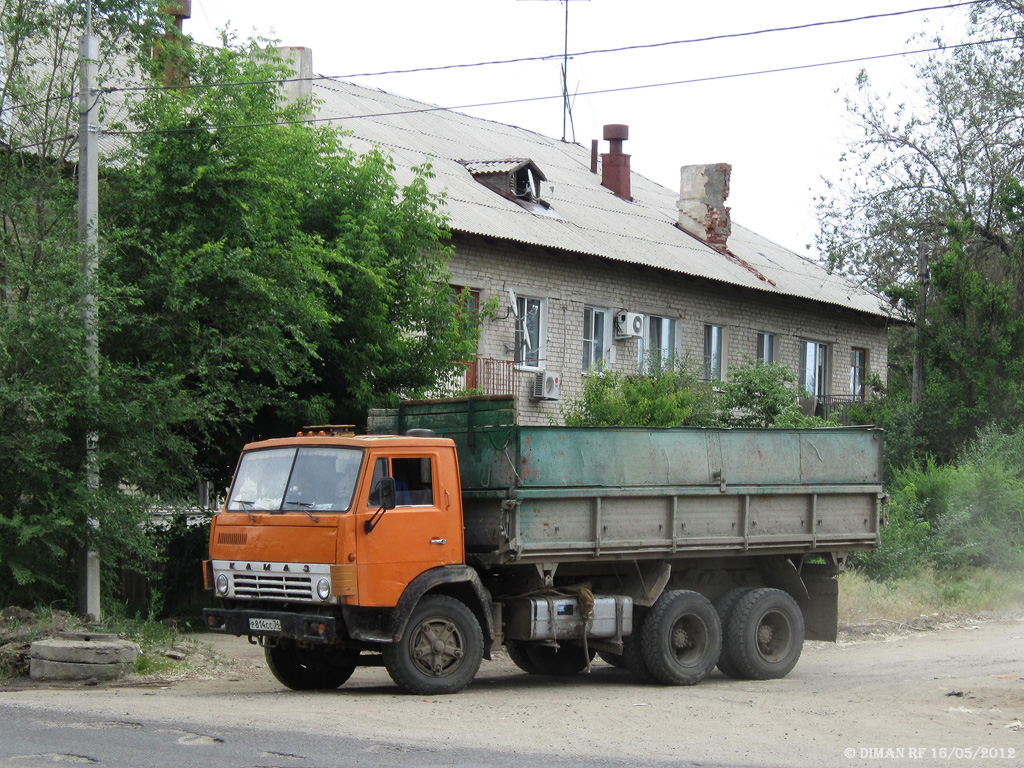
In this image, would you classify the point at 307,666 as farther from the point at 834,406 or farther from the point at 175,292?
the point at 834,406

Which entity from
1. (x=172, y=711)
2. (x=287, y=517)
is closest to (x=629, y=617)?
(x=287, y=517)

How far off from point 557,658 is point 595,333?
1427cm

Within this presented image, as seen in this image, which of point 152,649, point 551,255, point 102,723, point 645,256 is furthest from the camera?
point 645,256

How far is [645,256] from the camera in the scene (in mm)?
27016

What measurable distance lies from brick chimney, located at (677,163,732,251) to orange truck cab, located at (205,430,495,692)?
72.0 ft

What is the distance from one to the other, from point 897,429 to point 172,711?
2200cm

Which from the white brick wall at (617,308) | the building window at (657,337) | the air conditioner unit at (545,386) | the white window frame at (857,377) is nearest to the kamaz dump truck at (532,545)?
the white brick wall at (617,308)

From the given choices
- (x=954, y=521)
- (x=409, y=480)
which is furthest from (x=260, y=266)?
(x=954, y=521)

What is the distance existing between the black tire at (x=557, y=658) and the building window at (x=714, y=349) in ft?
54.9

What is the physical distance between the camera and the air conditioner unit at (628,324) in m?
26.6

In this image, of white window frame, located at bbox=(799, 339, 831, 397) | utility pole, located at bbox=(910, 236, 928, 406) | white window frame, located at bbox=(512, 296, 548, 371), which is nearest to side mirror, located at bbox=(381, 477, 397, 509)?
white window frame, located at bbox=(512, 296, 548, 371)

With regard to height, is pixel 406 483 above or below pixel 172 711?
above

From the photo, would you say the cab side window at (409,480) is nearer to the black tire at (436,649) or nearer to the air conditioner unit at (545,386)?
the black tire at (436,649)

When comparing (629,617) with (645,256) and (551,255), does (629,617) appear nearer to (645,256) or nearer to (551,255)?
(551,255)
